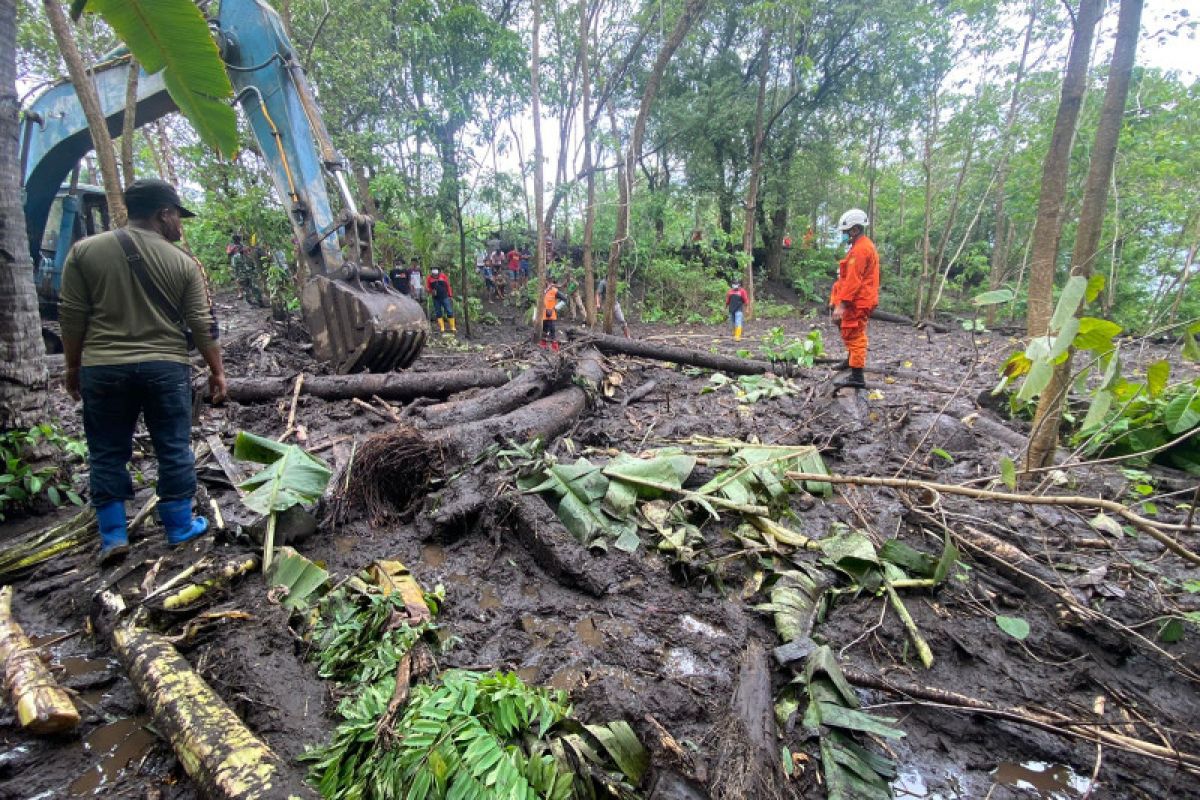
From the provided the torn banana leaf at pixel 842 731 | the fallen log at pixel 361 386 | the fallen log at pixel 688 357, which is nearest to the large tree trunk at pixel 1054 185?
the fallen log at pixel 688 357

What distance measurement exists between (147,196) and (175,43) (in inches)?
34.2

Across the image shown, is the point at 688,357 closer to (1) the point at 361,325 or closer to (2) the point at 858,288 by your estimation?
(2) the point at 858,288

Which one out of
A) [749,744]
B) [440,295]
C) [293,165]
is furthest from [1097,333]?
[440,295]

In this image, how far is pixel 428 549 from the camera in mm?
3314

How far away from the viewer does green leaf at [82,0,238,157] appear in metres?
2.23

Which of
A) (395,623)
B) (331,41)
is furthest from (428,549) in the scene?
(331,41)

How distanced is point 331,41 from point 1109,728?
16.1 meters

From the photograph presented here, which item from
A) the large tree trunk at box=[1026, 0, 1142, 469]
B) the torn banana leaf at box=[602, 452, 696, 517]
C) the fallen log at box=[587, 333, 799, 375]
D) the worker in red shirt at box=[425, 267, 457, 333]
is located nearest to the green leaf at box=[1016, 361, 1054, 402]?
the large tree trunk at box=[1026, 0, 1142, 469]

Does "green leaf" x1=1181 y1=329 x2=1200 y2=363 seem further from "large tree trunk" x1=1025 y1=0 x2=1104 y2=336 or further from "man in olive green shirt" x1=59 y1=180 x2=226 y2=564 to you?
"man in olive green shirt" x1=59 y1=180 x2=226 y2=564

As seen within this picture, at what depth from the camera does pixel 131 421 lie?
2.92 m

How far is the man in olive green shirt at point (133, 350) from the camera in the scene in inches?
109

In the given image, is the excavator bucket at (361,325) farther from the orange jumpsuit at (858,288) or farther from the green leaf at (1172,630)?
the green leaf at (1172,630)

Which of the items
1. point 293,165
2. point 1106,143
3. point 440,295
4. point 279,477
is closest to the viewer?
point 279,477

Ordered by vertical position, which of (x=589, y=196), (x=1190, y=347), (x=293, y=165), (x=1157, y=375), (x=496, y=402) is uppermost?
(x=589, y=196)
